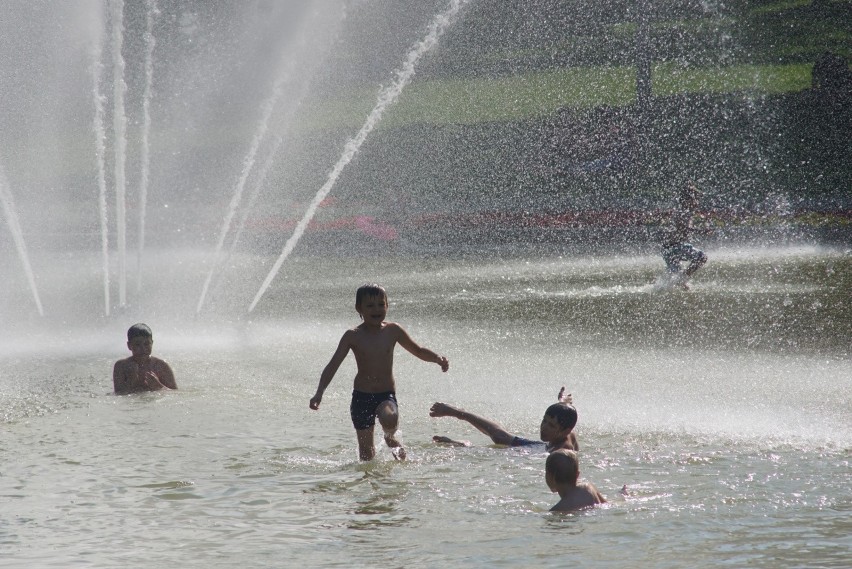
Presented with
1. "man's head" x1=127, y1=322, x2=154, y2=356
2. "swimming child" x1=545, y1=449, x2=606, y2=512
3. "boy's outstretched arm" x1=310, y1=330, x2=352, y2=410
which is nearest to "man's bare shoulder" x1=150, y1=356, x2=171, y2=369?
"man's head" x1=127, y1=322, x2=154, y2=356

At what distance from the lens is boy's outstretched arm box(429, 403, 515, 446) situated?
27.1 ft

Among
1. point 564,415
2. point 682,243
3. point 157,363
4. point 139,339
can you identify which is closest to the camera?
point 564,415

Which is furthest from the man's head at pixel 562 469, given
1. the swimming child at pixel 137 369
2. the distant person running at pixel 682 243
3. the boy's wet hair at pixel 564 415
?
the distant person running at pixel 682 243

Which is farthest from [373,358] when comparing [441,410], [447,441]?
[447,441]

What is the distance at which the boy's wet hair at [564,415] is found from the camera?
287 inches

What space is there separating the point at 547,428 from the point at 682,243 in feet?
31.1

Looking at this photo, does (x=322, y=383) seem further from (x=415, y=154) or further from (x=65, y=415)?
(x=415, y=154)

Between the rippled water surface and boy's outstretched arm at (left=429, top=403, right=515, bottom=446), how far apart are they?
126 millimetres

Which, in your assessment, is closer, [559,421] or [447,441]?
[559,421]

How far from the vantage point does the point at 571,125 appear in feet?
125

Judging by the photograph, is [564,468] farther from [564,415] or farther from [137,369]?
[137,369]

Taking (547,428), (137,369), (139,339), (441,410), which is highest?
(139,339)

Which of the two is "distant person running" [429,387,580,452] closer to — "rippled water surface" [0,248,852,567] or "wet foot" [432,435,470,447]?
"wet foot" [432,435,470,447]

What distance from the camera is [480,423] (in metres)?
8.45
